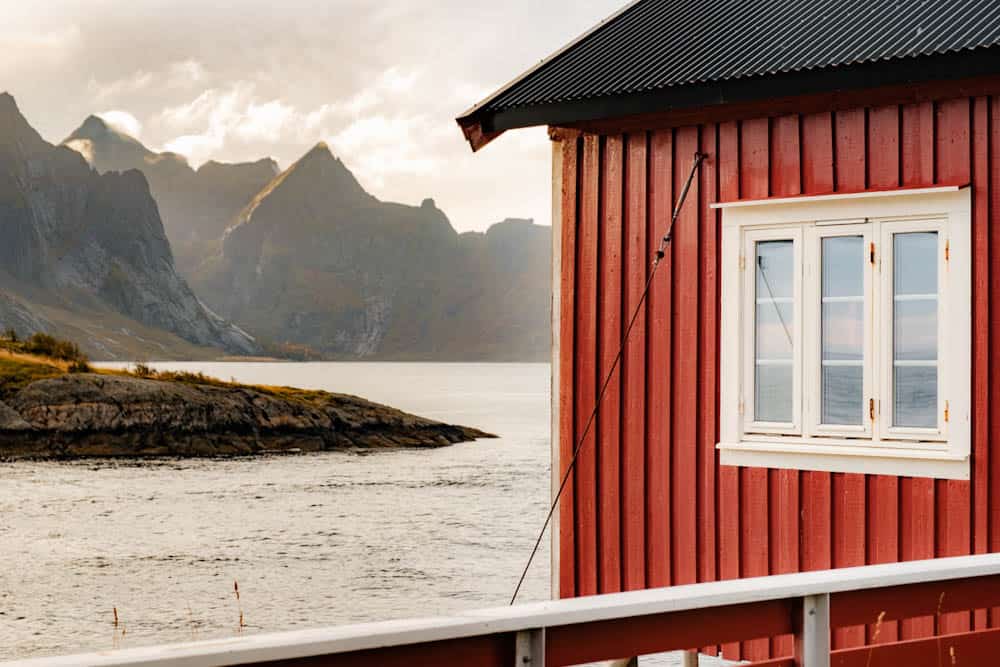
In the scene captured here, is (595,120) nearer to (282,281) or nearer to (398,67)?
(398,67)

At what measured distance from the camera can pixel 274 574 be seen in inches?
1649

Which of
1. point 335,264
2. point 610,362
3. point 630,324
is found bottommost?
point 610,362

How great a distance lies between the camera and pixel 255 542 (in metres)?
47.4

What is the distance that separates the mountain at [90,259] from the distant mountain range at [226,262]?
159 mm

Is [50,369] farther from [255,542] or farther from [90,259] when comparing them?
[90,259]

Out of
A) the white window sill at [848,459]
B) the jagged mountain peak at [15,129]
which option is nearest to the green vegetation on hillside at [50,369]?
the white window sill at [848,459]

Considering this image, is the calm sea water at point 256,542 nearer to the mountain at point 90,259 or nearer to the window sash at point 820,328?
the window sash at point 820,328

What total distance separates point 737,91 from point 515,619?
544 centimetres

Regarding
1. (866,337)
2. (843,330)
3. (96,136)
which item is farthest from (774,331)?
(96,136)

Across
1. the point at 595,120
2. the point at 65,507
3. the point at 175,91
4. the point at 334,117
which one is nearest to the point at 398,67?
the point at 334,117

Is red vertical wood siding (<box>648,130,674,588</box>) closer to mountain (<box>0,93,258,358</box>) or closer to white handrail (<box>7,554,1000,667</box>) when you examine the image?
white handrail (<box>7,554,1000,667</box>)

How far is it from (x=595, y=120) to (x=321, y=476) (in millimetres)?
53350

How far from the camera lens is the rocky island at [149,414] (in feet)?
172

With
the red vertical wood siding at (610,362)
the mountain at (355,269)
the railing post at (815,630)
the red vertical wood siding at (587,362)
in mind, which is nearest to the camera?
the railing post at (815,630)
